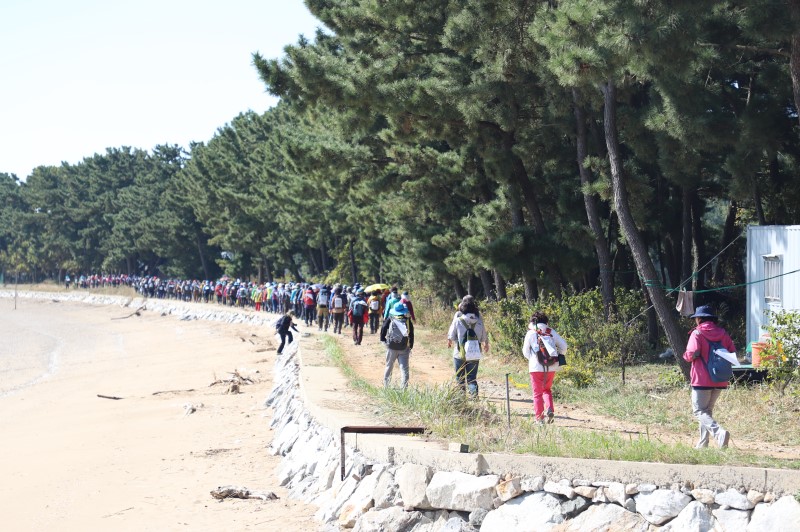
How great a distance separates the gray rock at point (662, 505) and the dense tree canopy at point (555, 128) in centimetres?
625

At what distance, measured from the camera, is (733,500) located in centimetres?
639

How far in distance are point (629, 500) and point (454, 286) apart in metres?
24.2

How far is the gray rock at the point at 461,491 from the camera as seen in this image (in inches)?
294

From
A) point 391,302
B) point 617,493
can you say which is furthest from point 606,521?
point 391,302


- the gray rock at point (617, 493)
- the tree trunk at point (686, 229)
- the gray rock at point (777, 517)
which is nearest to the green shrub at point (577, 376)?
the tree trunk at point (686, 229)

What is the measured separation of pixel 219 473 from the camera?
456 inches

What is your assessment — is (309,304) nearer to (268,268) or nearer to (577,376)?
(577,376)

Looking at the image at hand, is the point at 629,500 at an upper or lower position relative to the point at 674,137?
lower

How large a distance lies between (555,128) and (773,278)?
20.6 ft

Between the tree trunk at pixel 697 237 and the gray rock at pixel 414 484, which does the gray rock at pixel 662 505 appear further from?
the tree trunk at pixel 697 237

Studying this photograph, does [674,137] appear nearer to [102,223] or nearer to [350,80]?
[350,80]

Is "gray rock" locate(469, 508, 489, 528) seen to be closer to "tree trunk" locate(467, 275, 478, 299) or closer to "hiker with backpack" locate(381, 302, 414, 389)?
"hiker with backpack" locate(381, 302, 414, 389)

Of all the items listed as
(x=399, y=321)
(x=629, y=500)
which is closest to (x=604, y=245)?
(x=399, y=321)

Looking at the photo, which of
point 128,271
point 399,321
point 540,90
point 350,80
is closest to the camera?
point 399,321
